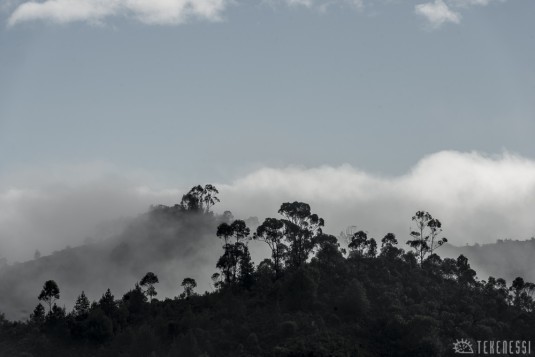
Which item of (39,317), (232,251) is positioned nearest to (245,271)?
(232,251)

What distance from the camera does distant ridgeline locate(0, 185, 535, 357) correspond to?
126375mm

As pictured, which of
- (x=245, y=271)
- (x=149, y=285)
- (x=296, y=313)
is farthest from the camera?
(x=149, y=285)

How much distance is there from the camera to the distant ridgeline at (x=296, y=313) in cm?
12638

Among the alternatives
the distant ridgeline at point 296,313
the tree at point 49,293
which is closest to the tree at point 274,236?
the distant ridgeline at point 296,313

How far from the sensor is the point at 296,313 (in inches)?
5354

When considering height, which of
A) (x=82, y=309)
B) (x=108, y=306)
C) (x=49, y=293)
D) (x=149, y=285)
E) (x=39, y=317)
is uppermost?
(x=149, y=285)

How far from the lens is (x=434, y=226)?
183750 mm

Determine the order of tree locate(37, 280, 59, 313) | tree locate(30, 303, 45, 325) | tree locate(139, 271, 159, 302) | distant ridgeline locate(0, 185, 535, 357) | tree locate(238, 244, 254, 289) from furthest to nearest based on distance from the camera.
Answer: tree locate(139, 271, 159, 302) → tree locate(238, 244, 254, 289) → tree locate(37, 280, 59, 313) → tree locate(30, 303, 45, 325) → distant ridgeline locate(0, 185, 535, 357)

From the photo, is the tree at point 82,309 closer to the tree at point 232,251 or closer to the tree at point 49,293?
the tree at point 49,293

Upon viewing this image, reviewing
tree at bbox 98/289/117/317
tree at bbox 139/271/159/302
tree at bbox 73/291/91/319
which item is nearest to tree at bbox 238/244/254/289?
tree at bbox 139/271/159/302

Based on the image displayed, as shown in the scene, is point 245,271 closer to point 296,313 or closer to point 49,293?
point 296,313

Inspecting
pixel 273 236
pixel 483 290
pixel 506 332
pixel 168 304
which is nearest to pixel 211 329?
pixel 168 304

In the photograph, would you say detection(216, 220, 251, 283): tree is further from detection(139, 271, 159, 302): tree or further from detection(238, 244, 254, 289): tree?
detection(139, 271, 159, 302): tree

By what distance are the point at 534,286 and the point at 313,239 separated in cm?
6151
